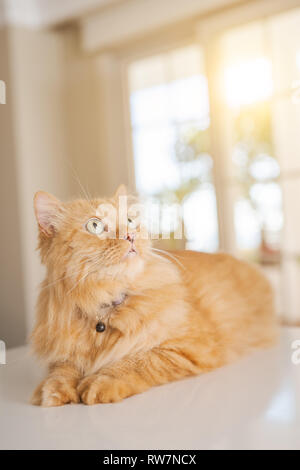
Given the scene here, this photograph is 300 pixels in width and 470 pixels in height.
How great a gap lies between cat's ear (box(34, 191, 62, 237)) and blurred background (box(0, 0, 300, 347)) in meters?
1.18

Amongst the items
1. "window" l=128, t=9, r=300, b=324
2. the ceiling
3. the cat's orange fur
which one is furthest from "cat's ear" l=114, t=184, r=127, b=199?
the ceiling

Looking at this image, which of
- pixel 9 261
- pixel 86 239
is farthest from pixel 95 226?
pixel 9 261

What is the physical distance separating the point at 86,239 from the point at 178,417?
0.36m

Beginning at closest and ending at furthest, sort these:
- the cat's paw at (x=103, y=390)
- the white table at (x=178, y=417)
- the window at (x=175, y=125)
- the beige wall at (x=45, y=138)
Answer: the white table at (x=178, y=417), the cat's paw at (x=103, y=390), the beige wall at (x=45, y=138), the window at (x=175, y=125)

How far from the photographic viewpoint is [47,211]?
97 cm

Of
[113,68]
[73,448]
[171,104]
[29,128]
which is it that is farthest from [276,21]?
[73,448]

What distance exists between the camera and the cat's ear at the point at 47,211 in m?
0.95

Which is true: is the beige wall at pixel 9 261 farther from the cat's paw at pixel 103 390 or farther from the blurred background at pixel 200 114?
the blurred background at pixel 200 114

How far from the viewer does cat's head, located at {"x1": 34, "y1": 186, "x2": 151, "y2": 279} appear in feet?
3.16

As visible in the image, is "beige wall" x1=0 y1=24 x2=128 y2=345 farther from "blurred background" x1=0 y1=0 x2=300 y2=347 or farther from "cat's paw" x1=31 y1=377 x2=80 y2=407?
"cat's paw" x1=31 y1=377 x2=80 y2=407

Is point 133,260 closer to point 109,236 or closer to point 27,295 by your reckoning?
point 109,236

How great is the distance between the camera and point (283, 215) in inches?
102

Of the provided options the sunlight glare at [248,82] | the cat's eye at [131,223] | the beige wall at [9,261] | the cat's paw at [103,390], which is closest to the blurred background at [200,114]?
the sunlight glare at [248,82]

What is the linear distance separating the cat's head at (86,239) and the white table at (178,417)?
0.83 feet
